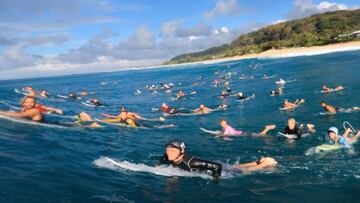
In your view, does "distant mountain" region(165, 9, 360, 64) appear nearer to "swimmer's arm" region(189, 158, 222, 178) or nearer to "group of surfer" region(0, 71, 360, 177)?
"group of surfer" region(0, 71, 360, 177)

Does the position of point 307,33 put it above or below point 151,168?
above

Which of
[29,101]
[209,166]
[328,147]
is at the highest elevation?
[29,101]

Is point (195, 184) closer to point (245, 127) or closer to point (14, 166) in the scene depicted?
point (14, 166)

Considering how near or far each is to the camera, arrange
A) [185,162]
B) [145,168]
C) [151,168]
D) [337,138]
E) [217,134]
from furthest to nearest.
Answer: [217,134]
[337,138]
[145,168]
[151,168]
[185,162]

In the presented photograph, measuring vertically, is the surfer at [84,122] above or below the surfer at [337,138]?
above

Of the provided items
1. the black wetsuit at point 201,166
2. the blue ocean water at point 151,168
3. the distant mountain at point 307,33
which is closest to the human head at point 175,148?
the black wetsuit at point 201,166

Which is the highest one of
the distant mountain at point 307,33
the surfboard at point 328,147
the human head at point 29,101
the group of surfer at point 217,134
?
the distant mountain at point 307,33

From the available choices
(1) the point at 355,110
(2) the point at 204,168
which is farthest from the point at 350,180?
(1) the point at 355,110

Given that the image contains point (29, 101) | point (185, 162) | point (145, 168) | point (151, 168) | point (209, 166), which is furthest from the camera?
point (29, 101)

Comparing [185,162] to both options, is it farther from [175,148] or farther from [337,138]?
[337,138]

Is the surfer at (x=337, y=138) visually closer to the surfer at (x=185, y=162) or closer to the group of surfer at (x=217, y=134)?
the group of surfer at (x=217, y=134)

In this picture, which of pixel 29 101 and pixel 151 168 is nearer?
pixel 151 168

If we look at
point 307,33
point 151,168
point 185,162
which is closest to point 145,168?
point 151,168

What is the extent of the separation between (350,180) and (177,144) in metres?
4.57
